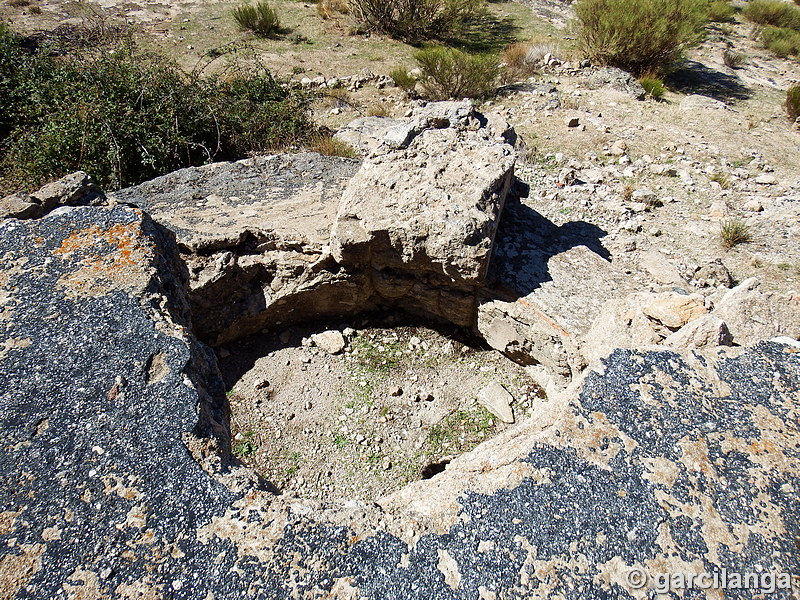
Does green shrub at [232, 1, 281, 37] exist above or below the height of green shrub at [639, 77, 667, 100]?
above

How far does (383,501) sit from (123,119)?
19.9 ft

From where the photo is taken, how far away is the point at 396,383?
4.18 metres

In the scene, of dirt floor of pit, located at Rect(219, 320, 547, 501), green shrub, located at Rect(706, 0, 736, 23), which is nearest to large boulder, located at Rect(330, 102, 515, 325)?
dirt floor of pit, located at Rect(219, 320, 547, 501)

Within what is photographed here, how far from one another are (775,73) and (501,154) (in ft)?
40.4

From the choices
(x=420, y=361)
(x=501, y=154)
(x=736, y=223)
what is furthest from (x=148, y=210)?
(x=736, y=223)

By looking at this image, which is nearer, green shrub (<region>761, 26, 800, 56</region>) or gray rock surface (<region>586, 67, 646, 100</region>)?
gray rock surface (<region>586, 67, 646, 100</region>)

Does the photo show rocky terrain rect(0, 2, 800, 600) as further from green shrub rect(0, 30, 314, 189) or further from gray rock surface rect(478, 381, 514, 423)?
green shrub rect(0, 30, 314, 189)

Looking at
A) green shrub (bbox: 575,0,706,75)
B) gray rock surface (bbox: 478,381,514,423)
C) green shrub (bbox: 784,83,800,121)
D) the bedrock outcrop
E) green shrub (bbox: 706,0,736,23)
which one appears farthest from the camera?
green shrub (bbox: 706,0,736,23)

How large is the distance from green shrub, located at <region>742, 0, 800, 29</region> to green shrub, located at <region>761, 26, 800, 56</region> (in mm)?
1822

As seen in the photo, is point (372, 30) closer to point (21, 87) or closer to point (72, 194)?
point (21, 87)

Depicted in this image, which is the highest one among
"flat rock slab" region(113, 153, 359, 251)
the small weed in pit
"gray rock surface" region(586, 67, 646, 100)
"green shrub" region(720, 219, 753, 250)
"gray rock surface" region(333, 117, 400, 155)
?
"gray rock surface" region(586, 67, 646, 100)

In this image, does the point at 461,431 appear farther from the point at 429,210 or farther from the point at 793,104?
the point at 793,104

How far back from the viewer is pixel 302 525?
207cm

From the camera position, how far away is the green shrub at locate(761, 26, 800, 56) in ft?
42.7
